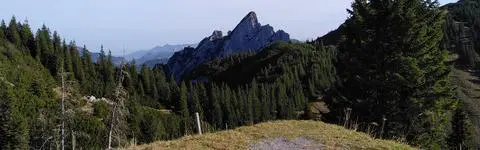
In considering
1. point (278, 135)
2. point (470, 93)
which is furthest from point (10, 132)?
point (470, 93)

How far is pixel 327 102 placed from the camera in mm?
34375

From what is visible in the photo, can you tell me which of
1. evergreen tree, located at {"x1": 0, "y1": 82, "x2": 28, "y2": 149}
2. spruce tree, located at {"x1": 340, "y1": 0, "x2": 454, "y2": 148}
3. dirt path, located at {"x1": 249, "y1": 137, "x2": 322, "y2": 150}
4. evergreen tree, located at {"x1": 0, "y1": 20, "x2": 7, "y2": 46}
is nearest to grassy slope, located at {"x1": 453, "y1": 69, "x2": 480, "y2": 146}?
evergreen tree, located at {"x1": 0, "y1": 82, "x2": 28, "y2": 149}

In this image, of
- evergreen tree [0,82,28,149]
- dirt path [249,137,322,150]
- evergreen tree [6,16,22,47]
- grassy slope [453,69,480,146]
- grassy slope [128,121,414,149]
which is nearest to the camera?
grassy slope [128,121,414,149]

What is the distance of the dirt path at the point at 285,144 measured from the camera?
1775 centimetres

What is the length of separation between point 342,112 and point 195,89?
493 feet

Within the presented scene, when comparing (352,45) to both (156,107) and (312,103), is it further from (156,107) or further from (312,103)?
(156,107)

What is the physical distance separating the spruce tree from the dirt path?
12.2 metres

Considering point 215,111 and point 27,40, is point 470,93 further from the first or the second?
point 27,40

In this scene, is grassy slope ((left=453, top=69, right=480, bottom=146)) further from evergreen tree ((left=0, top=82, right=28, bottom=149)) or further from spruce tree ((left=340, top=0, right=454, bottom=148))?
spruce tree ((left=340, top=0, right=454, bottom=148))

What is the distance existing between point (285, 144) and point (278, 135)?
1300mm

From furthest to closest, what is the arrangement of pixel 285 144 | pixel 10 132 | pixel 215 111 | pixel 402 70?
pixel 215 111
pixel 10 132
pixel 402 70
pixel 285 144

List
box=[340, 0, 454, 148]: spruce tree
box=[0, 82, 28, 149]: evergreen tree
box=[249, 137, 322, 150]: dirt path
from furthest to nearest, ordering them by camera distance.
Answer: box=[0, 82, 28, 149]: evergreen tree
box=[340, 0, 454, 148]: spruce tree
box=[249, 137, 322, 150]: dirt path

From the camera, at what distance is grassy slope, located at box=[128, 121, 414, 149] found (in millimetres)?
17156

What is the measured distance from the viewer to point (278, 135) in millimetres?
19750
